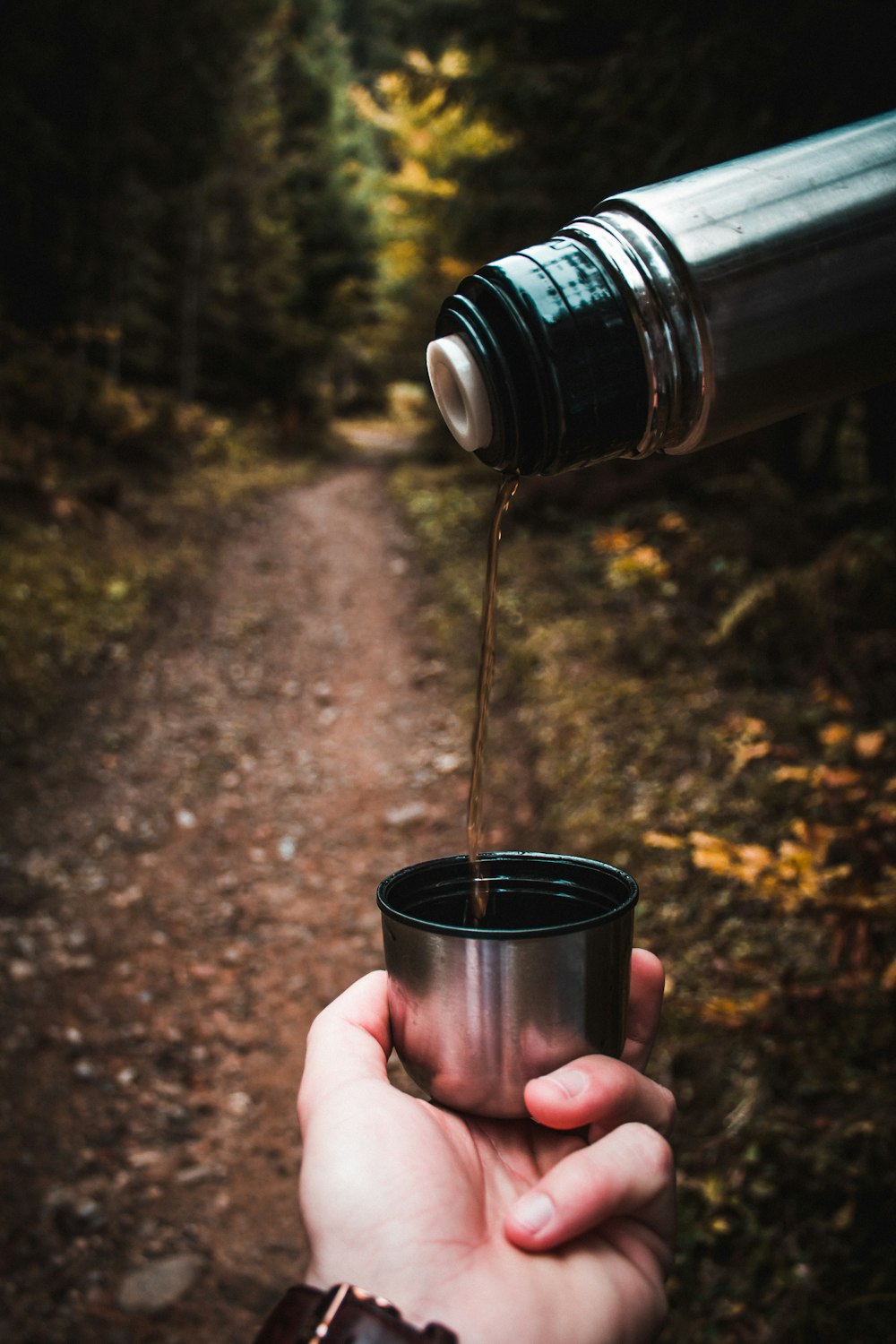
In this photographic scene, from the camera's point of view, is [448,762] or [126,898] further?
[448,762]

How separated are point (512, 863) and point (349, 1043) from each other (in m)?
0.40

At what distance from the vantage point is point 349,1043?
138 centimetres

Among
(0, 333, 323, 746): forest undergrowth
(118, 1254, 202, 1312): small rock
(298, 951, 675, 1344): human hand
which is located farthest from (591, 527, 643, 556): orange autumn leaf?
(298, 951, 675, 1344): human hand

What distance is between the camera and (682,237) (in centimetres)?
103

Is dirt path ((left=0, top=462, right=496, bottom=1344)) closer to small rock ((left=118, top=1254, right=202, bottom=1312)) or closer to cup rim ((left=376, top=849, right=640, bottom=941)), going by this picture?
small rock ((left=118, top=1254, right=202, bottom=1312))

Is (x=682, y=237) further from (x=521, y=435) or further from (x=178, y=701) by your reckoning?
(x=178, y=701)

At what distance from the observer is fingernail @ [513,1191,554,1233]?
1.13 metres

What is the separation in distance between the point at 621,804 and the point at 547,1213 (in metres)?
3.42

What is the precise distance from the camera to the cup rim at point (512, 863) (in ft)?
3.77

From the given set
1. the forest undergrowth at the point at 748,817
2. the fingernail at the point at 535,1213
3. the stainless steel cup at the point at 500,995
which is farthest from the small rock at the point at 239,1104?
the fingernail at the point at 535,1213

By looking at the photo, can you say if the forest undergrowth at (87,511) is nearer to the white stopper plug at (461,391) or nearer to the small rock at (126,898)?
the small rock at (126,898)

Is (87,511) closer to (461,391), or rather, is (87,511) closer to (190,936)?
(190,936)

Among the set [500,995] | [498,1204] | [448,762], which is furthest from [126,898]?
[500,995]

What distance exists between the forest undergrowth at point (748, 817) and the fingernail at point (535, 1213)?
1.78 metres
